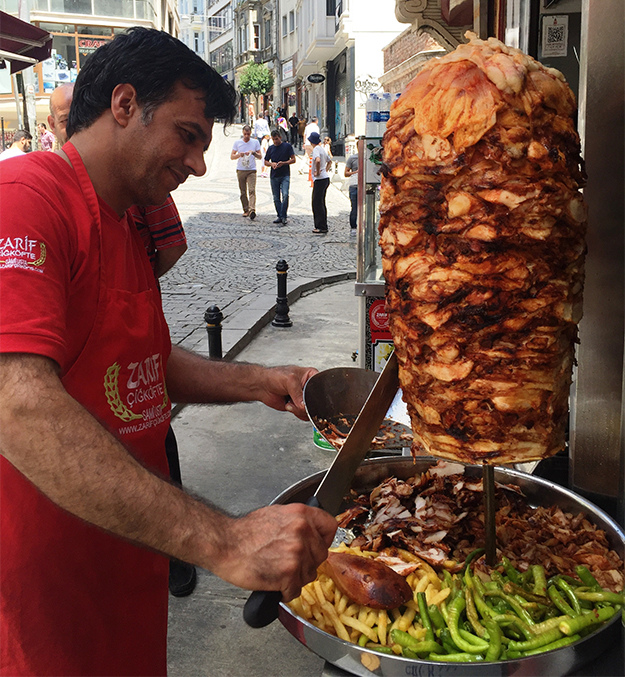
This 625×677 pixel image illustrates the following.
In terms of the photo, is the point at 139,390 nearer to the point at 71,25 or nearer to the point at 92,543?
the point at 92,543

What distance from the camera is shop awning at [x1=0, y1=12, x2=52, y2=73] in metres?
13.1

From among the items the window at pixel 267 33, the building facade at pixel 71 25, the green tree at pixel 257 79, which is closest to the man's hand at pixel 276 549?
the building facade at pixel 71 25

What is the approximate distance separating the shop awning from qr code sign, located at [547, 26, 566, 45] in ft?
37.7

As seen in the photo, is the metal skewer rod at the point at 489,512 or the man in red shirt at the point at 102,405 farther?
the metal skewer rod at the point at 489,512

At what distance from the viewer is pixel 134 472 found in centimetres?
146

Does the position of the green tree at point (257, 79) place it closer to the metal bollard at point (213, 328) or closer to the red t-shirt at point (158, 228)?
the metal bollard at point (213, 328)

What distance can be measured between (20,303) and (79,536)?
78 centimetres

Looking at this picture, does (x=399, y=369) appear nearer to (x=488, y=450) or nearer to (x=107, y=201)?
(x=488, y=450)

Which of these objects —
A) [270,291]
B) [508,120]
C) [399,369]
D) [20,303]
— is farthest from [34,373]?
[270,291]

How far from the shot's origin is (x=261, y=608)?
1366 millimetres

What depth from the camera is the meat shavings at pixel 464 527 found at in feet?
6.84

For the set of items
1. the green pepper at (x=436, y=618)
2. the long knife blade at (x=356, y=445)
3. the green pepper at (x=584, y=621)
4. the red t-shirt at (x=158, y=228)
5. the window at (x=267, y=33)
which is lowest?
the green pepper at (x=436, y=618)

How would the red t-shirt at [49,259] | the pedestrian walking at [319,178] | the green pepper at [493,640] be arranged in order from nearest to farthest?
1. the red t-shirt at [49,259]
2. the green pepper at [493,640]
3. the pedestrian walking at [319,178]

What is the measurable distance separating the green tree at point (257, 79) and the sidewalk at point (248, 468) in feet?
184
